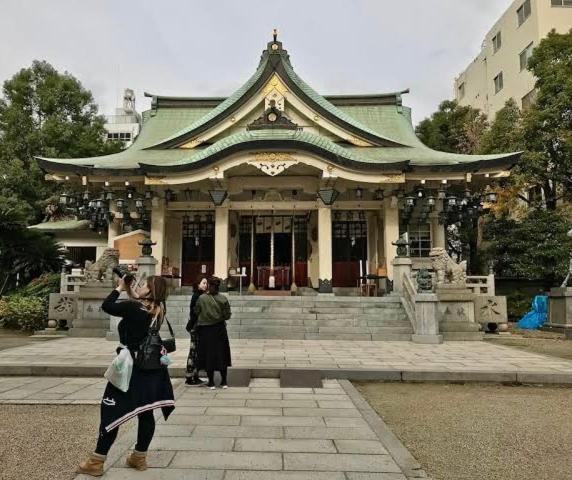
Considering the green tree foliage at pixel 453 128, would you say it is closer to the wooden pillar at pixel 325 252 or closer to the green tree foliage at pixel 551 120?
the green tree foliage at pixel 551 120

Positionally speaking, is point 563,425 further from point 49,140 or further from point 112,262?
point 49,140

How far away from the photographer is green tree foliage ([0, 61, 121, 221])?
24.5 meters

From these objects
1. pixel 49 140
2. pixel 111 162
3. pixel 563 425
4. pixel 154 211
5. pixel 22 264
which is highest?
pixel 49 140

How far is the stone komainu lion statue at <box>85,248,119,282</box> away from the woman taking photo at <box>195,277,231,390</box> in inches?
326

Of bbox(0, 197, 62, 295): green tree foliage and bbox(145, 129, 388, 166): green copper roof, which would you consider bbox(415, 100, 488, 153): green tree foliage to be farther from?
bbox(0, 197, 62, 295): green tree foliage

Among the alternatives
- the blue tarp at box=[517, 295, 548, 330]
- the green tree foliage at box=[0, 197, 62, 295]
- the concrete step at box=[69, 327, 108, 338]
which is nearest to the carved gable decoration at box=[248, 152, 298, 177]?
the concrete step at box=[69, 327, 108, 338]

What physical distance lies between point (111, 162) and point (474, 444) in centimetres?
1722

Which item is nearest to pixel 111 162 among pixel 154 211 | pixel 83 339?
pixel 154 211

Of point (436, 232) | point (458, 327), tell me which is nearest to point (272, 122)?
point (436, 232)

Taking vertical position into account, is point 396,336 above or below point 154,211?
Answer: below

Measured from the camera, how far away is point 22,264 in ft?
55.2

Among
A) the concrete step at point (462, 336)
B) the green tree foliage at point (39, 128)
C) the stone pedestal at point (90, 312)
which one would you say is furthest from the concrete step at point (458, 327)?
the green tree foliage at point (39, 128)

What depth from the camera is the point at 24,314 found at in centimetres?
1517

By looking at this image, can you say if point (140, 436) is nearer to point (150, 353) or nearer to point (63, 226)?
point (150, 353)
